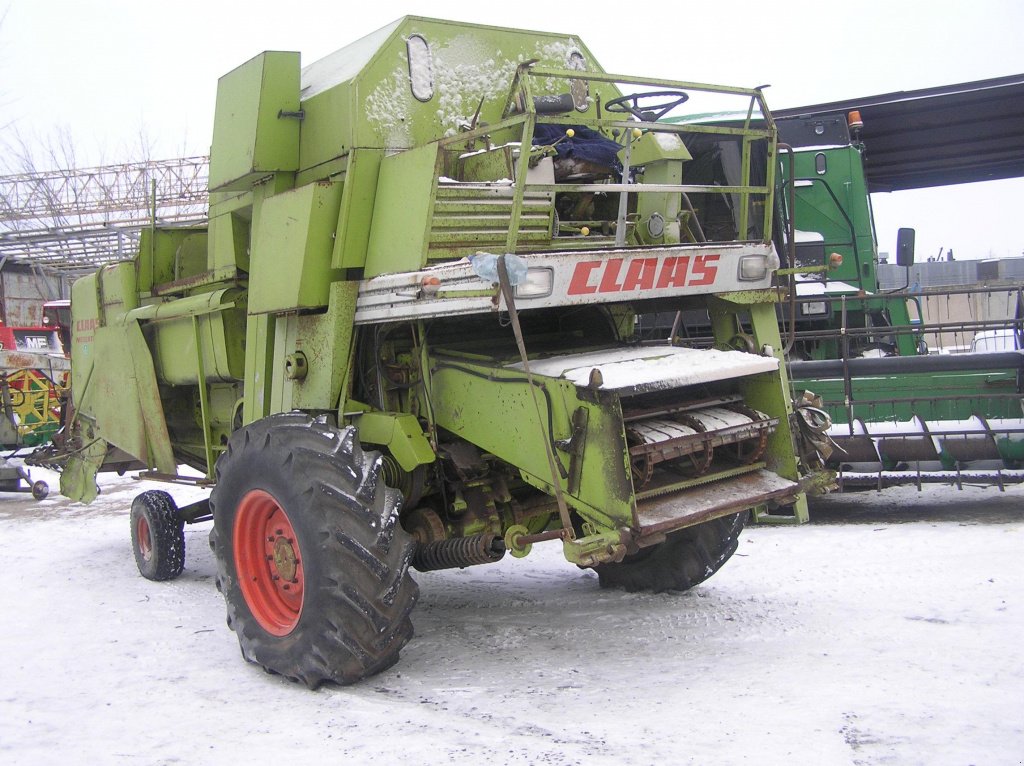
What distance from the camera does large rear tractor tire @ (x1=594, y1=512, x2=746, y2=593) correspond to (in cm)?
556

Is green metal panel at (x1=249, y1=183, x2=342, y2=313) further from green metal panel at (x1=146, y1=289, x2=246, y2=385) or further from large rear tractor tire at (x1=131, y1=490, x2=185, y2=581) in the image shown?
large rear tractor tire at (x1=131, y1=490, x2=185, y2=581)

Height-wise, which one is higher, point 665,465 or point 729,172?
point 729,172

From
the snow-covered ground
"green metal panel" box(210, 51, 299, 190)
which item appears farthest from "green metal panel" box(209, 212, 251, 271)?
the snow-covered ground

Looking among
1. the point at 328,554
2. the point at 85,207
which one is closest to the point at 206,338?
the point at 328,554

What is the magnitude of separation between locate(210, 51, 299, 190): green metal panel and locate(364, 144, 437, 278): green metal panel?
93 centimetres

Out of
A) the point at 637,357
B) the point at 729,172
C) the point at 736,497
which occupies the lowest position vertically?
the point at 736,497

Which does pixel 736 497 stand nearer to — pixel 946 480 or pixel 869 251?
pixel 946 480

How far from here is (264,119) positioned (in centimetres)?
545

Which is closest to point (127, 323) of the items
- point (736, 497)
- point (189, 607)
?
point (189, 607)

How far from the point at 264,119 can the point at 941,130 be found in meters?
7.17

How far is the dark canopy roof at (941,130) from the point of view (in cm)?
917

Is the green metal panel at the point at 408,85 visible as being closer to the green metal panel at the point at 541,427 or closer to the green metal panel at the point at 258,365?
the green metal panel at the point at 258,365

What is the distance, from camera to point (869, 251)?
8711 mm

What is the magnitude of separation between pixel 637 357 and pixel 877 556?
287 centimetres
